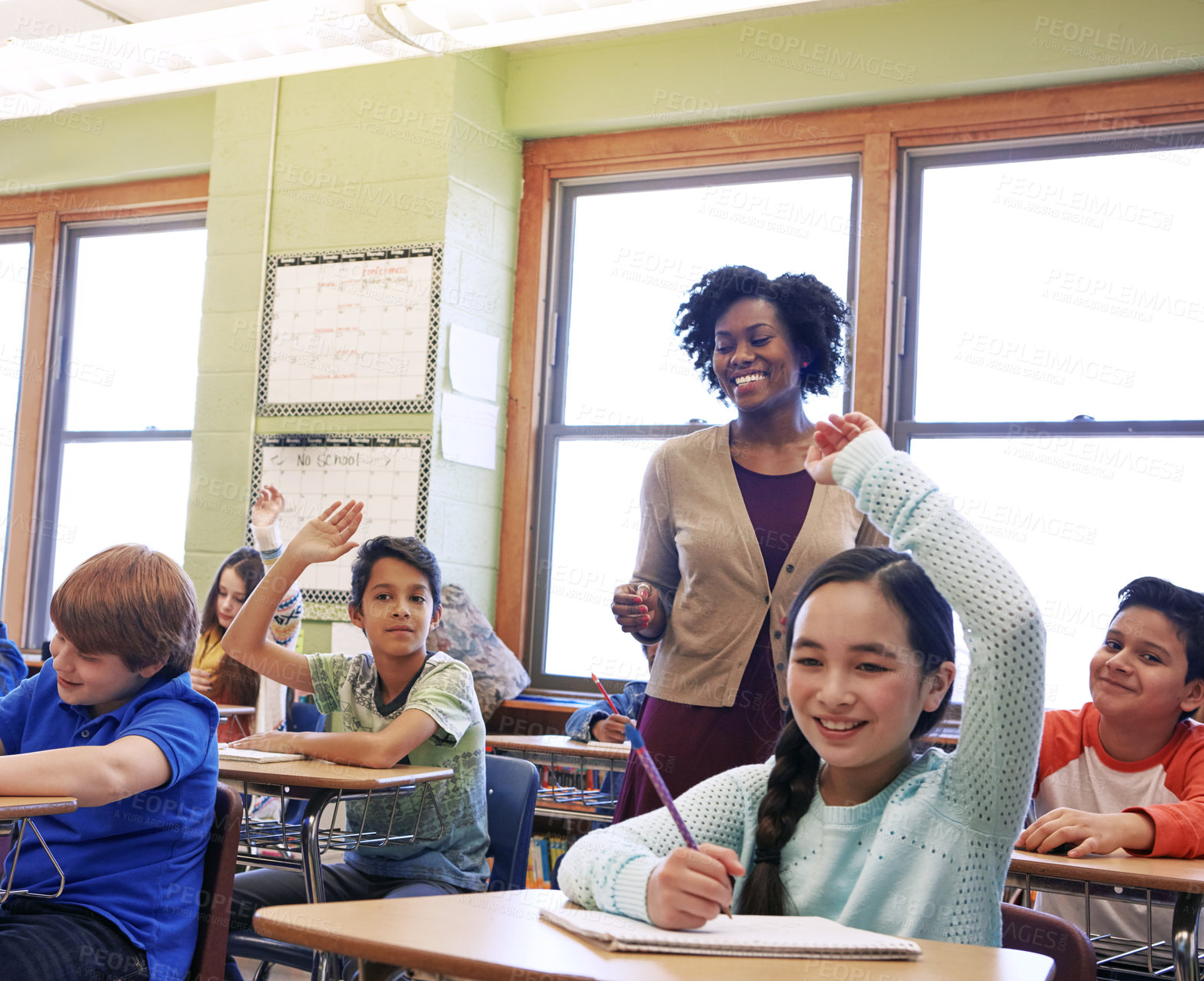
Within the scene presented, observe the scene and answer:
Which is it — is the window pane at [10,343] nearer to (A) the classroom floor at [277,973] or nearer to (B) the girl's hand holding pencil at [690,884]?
(A) the classroom floor at [277,973]

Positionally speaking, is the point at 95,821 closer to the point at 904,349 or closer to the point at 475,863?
the point at 475,863

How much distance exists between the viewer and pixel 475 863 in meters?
2.39

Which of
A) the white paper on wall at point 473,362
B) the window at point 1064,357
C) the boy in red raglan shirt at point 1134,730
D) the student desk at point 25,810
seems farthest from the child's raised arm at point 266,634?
the window at point 1064,357

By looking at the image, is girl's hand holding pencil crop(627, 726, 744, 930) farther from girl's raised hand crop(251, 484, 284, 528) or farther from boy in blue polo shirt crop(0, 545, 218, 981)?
girl's raised hand crop(251, 484, 284, 528)

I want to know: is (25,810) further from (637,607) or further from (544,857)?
(544,857)

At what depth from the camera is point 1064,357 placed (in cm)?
383

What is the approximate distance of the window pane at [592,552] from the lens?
14.4 feet

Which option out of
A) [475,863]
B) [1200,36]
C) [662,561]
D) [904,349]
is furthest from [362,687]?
[1200,36]

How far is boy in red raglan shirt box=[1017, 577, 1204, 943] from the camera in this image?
7.03 feet

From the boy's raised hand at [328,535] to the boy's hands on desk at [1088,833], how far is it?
143 centimetres

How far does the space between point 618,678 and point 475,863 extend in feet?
6.27

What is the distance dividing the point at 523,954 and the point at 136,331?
16.2ft

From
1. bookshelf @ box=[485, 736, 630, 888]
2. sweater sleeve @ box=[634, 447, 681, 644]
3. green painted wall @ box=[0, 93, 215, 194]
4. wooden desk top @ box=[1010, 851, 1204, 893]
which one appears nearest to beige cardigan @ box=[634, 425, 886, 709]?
sweater sleeve @ box=[634, 447, 681, 644]

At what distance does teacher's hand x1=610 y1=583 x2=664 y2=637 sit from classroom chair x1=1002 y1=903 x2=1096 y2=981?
81cm
